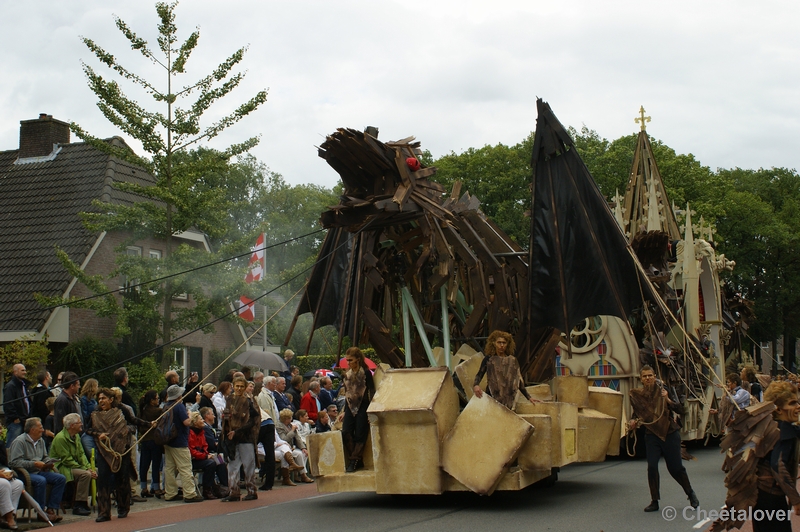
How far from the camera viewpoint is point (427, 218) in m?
11.4

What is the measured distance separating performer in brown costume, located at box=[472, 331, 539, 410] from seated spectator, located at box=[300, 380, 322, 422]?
713cm

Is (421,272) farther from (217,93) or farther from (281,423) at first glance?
(217,93)

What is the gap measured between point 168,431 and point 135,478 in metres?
1.01

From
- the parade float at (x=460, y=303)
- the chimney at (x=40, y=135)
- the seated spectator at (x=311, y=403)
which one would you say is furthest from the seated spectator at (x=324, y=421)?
the chimney at (x=40, y=135)

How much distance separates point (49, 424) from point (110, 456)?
5.68 ft

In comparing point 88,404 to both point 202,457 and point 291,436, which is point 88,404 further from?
point 291,436

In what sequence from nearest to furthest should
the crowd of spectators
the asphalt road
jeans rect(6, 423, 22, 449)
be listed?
the asphalt road → the crowd of spectators → jeans rect(6, 423, 22, 449)

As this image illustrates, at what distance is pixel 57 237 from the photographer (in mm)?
25000

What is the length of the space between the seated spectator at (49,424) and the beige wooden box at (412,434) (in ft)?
15.0

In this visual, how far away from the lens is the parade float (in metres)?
10.1

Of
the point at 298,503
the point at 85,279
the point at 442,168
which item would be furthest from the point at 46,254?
the point at 442,168

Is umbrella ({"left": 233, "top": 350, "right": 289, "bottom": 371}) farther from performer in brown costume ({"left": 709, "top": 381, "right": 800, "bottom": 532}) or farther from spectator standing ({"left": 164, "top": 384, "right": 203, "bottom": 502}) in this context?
performer in brown costume ({"left": 709, "top": 381, "right": 800, "bottom": 532})

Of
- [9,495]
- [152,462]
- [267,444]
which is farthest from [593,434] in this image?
[9,495]

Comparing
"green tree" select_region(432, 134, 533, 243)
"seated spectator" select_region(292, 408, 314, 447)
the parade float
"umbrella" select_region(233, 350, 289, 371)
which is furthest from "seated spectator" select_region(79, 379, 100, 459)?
"green tree" select_region(432, 134, 533, 243)
